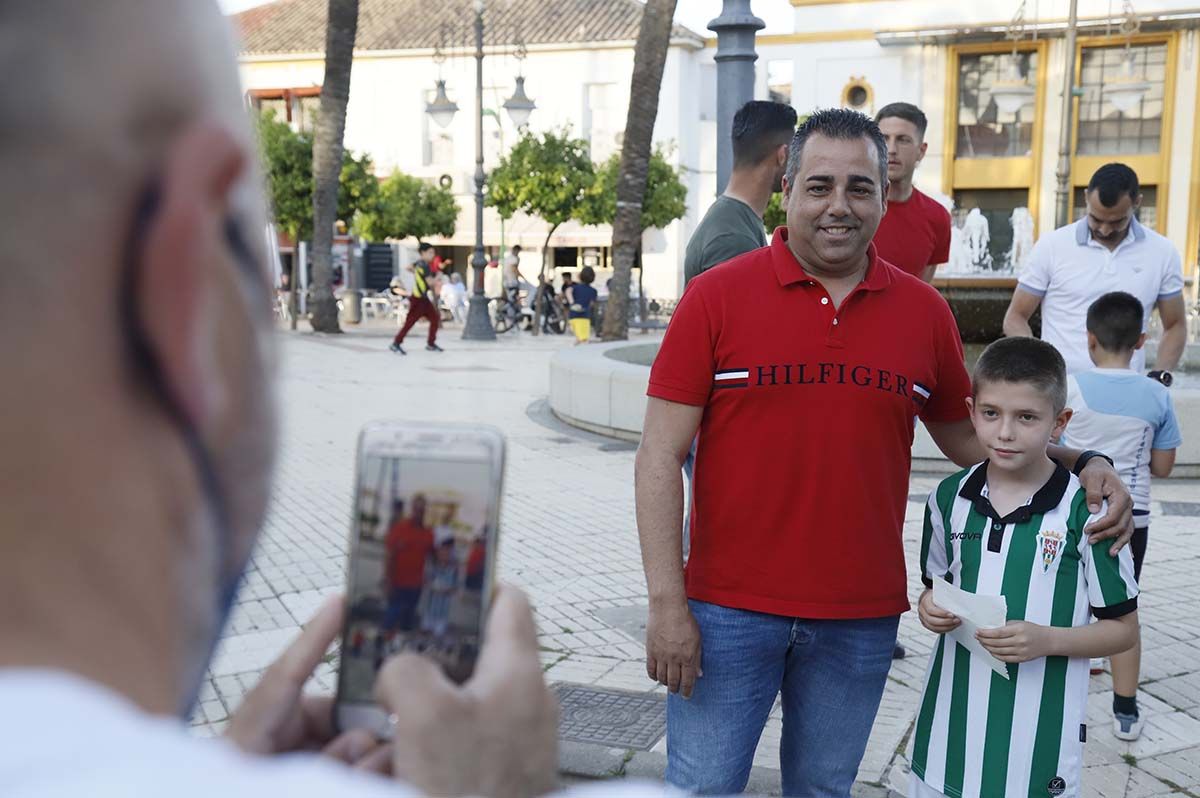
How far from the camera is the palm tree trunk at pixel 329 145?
66.3ft

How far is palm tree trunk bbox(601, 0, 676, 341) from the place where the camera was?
15.1m

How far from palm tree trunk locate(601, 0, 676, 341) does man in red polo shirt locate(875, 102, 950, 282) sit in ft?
34.3

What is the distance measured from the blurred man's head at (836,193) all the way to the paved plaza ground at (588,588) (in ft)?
3.26

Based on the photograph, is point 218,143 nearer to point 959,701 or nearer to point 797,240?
point 797,240

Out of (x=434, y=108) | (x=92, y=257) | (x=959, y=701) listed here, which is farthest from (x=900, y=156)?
(x=434, y=108)

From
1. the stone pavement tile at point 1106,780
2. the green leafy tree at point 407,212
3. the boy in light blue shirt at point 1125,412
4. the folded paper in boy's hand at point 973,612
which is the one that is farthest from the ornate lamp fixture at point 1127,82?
the folded paper in boy's hand at point 973,612

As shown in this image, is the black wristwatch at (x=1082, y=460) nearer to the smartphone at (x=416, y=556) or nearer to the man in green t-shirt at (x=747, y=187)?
the man in green t-shirt at (x=747, y=187)

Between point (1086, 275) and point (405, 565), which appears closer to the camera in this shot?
point (405, 565)

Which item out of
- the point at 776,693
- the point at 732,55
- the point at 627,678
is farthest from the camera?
the point at 732,55

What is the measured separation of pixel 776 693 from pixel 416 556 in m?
2.05

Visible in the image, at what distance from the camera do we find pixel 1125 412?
432 centimetres

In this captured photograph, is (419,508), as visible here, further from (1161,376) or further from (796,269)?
(1161,376)

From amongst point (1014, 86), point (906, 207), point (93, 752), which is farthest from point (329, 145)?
point (93, 752)

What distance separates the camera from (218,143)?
0.65m
